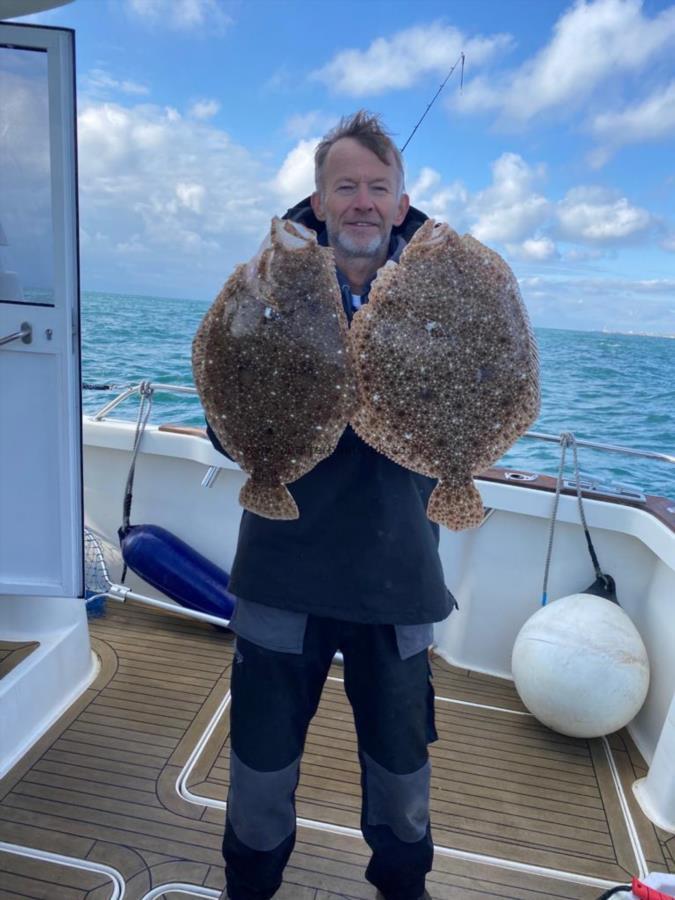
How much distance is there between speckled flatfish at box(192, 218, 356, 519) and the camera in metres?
1.47

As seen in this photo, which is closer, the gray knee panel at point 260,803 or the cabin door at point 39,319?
the gray knee panel at point 260,803

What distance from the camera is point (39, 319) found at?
3076mm

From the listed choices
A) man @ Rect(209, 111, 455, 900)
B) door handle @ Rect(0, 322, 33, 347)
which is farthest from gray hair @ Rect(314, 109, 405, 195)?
door handle @ Rect(0, 322, 33, 347)

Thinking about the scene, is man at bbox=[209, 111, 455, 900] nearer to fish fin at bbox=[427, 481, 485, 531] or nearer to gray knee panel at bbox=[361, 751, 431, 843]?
gray knee panel at bbox=[361, 751, 431, 843]

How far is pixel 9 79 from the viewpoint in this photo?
9.57 ft

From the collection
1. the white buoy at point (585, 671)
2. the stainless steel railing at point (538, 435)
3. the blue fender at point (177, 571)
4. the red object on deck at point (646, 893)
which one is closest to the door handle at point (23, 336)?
the stainless steel railing at point (538, 435)

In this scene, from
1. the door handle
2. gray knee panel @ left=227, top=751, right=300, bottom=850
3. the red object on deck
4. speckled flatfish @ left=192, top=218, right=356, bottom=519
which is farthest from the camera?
the door handle

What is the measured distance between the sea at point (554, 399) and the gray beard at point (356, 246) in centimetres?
269

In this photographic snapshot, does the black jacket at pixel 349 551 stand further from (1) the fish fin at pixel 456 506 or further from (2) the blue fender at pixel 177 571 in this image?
(2) the blue fender at pixel 177 571

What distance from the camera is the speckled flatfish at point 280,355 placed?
1.47 metres

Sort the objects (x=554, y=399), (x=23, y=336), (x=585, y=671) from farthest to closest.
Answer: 1. (x=554, y=399)
2. (x=585, y=671)
3. (x=23, y=336)

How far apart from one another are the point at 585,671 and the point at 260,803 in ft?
6.53

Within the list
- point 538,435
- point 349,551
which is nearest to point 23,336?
point 349,551

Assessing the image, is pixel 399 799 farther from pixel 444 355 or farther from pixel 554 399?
pixel 554 399
